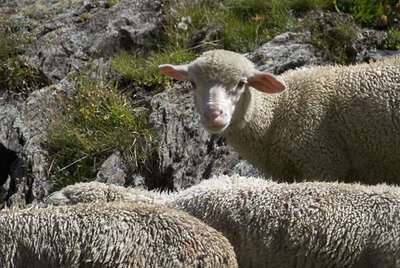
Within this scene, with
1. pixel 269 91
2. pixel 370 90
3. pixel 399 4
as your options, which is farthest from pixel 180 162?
pixel 399 4

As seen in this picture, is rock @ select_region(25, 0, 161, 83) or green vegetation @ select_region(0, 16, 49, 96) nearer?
green vegetation @ select_region(0, 16, 49, 96)

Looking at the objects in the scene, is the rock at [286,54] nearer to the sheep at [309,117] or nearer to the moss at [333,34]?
the moss at [333,34]

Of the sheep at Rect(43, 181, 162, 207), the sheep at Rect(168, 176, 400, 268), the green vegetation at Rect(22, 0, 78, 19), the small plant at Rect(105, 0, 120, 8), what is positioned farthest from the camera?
the green vegetation at Rect(22, 0, 78, 19)

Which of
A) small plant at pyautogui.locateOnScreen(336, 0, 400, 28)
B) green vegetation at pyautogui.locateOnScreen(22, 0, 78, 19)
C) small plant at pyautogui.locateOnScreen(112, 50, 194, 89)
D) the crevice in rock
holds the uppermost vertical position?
small plant at pyautogui.locateOnScreen(336, 0, 400, 28)

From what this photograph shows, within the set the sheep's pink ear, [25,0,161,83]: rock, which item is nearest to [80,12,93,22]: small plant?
[25,0,161,83]: rock

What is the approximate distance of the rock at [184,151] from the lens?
9891 mm

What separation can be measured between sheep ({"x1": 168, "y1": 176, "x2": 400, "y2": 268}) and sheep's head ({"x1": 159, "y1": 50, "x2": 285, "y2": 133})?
1.36 metres

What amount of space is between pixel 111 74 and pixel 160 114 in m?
1.51

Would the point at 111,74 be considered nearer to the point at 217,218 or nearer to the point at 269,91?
the point at 269,91

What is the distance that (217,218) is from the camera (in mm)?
6934

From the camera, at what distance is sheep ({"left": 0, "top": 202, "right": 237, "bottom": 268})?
6238 millimetres

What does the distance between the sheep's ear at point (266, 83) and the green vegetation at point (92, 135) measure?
202 cm

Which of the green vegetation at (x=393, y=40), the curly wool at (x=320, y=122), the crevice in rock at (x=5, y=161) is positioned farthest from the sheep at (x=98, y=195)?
the green vegetation at (x=393, y=40)

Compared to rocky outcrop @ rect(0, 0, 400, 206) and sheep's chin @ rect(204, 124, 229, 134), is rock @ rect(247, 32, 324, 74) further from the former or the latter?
sheep's chin @ rect(204, 124, 229, 134)
